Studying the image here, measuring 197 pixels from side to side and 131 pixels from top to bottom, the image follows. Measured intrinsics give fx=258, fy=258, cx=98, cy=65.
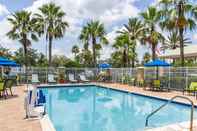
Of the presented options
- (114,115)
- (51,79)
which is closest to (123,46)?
(51,79)

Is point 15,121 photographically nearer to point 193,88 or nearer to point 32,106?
point 32,106

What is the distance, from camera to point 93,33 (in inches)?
1177

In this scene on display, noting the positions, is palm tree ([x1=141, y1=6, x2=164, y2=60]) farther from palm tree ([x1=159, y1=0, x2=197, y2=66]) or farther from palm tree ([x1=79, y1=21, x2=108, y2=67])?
palm tree ([x1=79, y1=21, x2=108, y2=67])

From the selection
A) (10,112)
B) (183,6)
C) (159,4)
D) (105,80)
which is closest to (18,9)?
(105,80)

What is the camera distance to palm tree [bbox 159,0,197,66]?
18422mm

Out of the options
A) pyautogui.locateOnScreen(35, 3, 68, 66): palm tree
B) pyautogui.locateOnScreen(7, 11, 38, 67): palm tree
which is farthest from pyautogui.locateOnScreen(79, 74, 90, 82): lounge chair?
pyautogui.locateOnScreen(7, 11, 38, 67): palm tree

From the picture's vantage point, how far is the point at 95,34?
2986cm

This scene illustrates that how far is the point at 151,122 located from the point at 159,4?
39.6ft

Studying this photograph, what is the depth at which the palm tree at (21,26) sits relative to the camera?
26.5 meters

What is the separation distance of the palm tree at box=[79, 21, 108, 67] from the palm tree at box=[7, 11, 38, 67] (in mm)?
6328

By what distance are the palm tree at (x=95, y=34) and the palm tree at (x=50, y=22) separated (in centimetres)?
325

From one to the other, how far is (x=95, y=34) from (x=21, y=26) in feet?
27.1

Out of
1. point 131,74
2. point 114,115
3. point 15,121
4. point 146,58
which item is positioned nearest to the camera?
point 15,121

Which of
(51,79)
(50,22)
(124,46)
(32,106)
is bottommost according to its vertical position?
(32,106)
